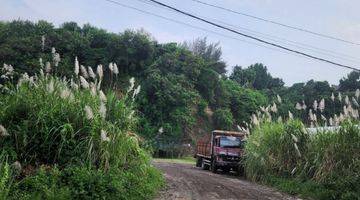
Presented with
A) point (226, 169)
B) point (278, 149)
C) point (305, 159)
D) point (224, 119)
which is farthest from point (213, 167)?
point (224, 119)

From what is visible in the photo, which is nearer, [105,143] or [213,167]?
[105,143]

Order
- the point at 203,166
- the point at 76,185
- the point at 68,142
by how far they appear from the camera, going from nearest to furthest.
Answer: the point at 76,185 → the point at 68,142 → the point at 203,166

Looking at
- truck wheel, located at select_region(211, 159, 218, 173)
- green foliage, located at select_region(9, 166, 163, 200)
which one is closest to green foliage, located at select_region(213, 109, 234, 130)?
truck wheel, located at select_region(211, 159, 218, 173)

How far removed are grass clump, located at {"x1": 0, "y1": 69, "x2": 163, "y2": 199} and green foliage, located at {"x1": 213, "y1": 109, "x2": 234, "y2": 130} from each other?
150ft

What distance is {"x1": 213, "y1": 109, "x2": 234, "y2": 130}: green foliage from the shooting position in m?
59.7

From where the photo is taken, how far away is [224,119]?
2345 inches

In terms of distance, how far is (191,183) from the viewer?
18.9 meters

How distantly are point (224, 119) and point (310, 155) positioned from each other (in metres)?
39.6

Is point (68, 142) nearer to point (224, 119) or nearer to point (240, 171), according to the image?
point (240, 171)

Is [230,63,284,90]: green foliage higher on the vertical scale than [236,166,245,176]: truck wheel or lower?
higher

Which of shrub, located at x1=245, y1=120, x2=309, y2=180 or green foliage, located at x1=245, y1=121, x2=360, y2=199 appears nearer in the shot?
green foliage, located at x1=245, y1=121, x2=360, y2=199

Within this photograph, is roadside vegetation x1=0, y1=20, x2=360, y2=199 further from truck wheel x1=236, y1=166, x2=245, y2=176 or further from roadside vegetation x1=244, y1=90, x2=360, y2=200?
truck wheel x1=236, y1=166, x2=245, y2=176

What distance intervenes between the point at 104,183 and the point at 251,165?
13.4m

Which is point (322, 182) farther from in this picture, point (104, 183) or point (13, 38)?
point (13, 38)
